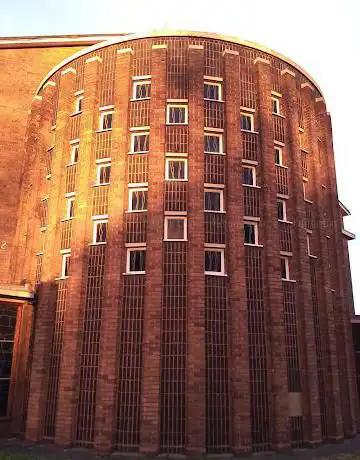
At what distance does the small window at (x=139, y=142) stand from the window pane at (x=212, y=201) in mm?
4570

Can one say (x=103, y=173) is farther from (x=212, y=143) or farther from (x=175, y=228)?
(x=212, y=143)

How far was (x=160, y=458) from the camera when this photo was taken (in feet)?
61.3

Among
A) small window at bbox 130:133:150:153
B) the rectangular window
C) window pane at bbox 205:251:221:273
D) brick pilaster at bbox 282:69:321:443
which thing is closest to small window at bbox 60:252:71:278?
small window at bbox 130:133:150:153

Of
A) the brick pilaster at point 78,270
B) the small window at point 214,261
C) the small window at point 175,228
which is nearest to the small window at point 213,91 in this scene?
the brick pilaster at point 78,270

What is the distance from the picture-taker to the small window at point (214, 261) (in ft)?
72.6

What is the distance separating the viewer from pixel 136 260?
2233 centimetres

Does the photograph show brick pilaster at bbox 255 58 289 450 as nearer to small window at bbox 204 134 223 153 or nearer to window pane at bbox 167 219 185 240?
small window at bbox 204 134 223 153

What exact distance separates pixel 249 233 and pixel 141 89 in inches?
432

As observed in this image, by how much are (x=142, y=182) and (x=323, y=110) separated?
15.6 metres

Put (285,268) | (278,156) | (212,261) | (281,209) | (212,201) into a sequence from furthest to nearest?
1. (278,156)
2. (281,209)
3. (285,268)
4. (212,201)
5. (212,261)

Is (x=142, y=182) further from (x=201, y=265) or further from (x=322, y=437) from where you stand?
(x=322, y=437)

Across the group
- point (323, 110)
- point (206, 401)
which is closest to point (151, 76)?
point (323, 110)

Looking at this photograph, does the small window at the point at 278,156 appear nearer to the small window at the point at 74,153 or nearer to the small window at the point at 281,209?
the small window at the point at 281,209

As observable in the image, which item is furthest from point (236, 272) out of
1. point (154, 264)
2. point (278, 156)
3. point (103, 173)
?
point (103, 173)
